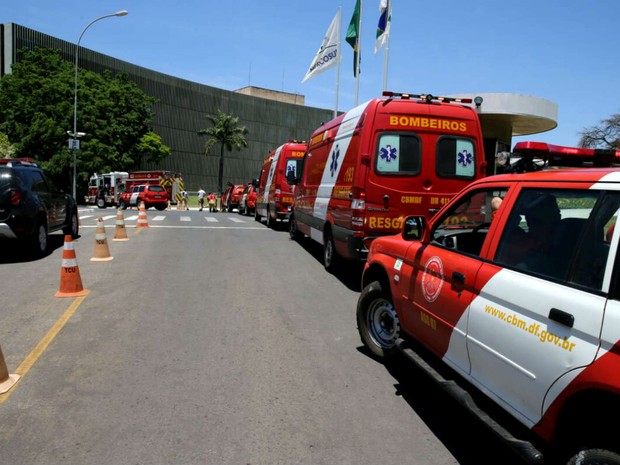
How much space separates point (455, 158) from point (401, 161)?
0.95 m

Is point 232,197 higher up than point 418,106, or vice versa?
point 418,106

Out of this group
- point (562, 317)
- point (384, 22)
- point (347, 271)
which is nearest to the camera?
point (562, 317)

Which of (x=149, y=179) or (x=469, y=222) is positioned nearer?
(x=469, y=222)

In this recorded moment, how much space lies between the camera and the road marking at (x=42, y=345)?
13.4 feet

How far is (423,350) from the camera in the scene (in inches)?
153

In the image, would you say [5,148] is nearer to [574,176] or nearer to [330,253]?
[330,253]

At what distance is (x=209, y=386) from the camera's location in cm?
403

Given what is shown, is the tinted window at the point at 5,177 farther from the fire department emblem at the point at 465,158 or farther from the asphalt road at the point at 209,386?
the fire department emblem at the point at 465,158

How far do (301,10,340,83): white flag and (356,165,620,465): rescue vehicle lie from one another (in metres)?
22.2

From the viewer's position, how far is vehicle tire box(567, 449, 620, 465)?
200 centimetres

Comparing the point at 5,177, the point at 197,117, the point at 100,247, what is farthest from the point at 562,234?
the point at 197,117

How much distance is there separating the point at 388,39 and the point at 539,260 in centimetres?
2069

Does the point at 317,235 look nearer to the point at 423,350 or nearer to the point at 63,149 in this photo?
the point at 423,350

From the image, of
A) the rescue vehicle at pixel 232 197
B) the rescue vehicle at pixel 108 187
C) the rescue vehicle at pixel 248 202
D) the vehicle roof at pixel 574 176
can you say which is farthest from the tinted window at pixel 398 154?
the rescue vehicle at pixel 108 187
